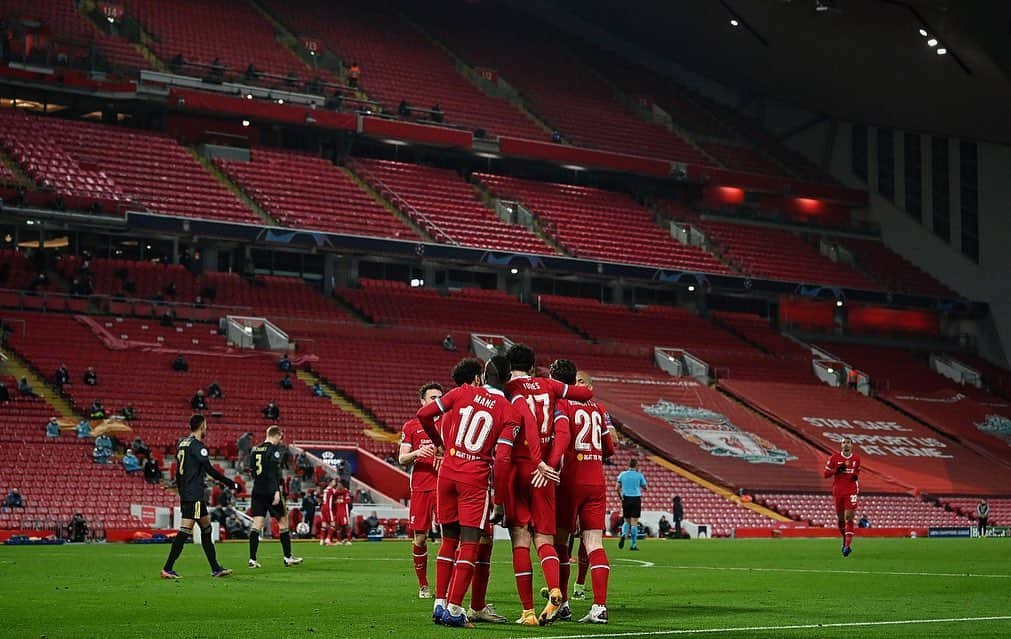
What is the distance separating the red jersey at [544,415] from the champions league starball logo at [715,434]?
40.2 meters

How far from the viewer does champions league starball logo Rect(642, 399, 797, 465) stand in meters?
53.4

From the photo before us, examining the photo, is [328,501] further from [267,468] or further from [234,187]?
[234,187]

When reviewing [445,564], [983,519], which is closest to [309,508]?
[983,519]

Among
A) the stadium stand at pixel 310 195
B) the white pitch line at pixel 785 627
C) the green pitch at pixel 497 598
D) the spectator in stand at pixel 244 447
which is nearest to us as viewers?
the white pitch line at pixel 785 627

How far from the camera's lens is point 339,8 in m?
75.9

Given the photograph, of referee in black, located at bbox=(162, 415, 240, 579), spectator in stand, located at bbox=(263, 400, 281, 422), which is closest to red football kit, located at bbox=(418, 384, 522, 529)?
referee in black, located at bbox=(162, 415, 240, 579)

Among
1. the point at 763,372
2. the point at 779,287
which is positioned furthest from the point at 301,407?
the point at 779,287

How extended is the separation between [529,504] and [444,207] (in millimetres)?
50441

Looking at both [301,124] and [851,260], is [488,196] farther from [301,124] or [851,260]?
[851,260]

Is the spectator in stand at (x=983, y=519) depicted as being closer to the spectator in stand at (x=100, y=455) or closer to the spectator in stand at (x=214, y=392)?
the spectator in stand at (x=214, y=392)

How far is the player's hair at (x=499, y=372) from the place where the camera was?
43.1ft

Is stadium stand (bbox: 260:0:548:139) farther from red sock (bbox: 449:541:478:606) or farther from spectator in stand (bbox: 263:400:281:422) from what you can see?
red sock (bbox: 449:541:478:606)

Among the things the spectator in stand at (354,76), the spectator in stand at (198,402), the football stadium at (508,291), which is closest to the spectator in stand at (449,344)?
the football stadium at (508,291)

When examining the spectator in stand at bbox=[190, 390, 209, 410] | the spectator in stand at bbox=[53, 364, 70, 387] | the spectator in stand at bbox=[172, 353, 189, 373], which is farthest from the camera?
the spectator in stand at bbox=[172, 353, 189, 373]
